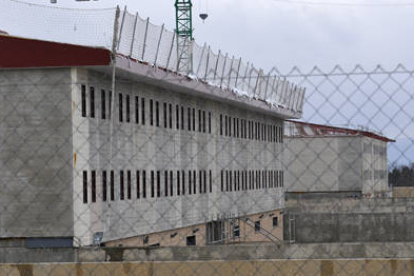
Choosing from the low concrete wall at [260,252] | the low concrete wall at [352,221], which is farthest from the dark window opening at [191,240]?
the low concrete wall at [260,252]

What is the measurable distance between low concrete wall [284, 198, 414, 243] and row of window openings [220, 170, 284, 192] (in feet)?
6.89

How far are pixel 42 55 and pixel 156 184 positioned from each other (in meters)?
7.95

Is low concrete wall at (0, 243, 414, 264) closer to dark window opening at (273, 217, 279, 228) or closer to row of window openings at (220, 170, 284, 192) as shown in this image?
row of window openings at (220, 170, 284, 192)

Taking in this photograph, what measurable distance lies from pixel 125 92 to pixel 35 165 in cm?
368

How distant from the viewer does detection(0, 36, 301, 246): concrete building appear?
20719 millimetres

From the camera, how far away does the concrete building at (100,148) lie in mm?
20719

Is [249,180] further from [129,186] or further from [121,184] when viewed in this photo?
[121,184]

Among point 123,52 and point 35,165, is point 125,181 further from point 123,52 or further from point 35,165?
point 123,52

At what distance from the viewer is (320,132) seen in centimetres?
5769

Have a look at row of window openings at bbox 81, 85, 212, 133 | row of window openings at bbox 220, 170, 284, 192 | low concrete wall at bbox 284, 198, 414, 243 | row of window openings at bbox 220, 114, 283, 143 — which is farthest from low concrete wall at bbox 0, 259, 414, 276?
low concrete wall at bbox 284, 198, 414, 243

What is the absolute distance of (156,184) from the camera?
27328 millimetres

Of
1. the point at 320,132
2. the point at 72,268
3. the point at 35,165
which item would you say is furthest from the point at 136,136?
the point at 320,132

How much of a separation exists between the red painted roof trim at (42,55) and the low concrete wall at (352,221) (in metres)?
17.1

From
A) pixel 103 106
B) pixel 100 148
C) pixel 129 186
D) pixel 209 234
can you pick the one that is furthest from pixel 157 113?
pixel 209 234
